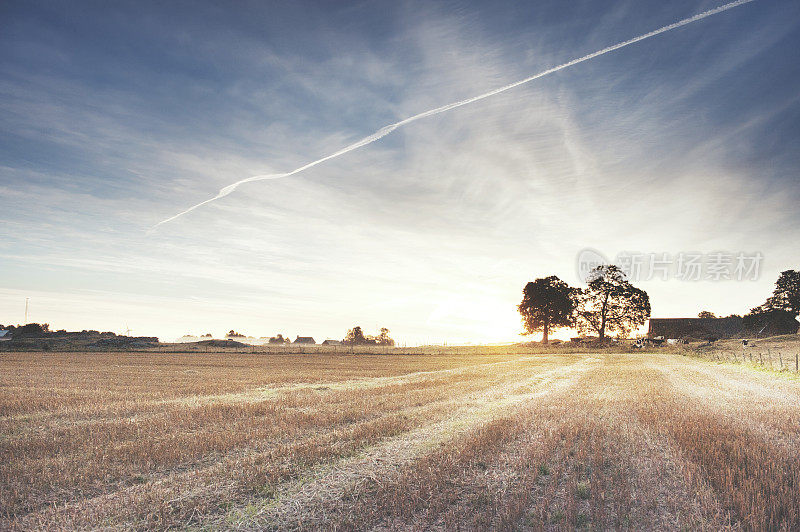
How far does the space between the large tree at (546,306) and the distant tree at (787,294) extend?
114 ft

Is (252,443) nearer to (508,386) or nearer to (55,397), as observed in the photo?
(55,397)

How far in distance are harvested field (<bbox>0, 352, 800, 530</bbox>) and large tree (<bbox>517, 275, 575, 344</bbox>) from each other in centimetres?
8504

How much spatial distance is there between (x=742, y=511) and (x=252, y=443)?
9560mm

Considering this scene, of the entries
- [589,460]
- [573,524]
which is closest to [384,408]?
[589,460]

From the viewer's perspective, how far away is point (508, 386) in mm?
23078

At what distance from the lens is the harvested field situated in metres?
6.40

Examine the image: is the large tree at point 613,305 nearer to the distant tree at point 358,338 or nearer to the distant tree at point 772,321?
the distant tree at point 772,321

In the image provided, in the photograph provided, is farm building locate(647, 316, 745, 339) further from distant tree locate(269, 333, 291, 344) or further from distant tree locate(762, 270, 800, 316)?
distant tree locate(269, 333, 291, 344)

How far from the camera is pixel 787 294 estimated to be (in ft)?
263

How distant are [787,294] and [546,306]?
138ft

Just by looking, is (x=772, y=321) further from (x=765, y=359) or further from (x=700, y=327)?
(x=765, y=359)

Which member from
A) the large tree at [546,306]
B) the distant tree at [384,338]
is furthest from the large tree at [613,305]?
the distant tree at [384,338]

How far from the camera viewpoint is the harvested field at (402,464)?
252 inches

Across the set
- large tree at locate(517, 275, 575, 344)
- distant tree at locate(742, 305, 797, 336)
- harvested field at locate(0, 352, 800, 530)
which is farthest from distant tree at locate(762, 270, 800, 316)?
harvested field at locate(0, 352, 800, 530)
